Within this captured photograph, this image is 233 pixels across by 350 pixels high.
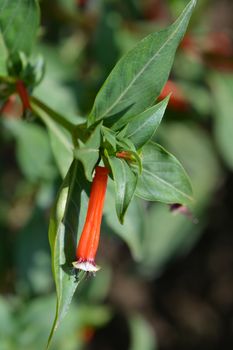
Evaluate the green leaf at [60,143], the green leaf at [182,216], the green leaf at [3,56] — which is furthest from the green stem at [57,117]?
the green leaf at [182,216]

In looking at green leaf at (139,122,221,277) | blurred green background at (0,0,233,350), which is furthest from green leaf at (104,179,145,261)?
green leaf at (139,122,221,277)

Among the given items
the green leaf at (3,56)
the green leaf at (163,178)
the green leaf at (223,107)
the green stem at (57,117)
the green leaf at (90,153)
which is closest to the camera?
the green leaf at (90,153)

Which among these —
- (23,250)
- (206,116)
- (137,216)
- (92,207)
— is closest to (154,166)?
(92,207)

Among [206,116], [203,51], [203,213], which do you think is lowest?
[203,213]

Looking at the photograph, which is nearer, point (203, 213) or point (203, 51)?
point (203, 51)

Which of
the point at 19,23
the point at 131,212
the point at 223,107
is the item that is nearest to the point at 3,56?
the point at 19,23

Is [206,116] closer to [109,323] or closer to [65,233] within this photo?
[109,323]

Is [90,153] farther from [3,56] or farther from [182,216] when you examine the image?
[182,216]

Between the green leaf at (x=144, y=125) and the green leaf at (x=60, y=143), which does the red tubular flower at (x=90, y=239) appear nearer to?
the green leaf at (x=144, y=125)
